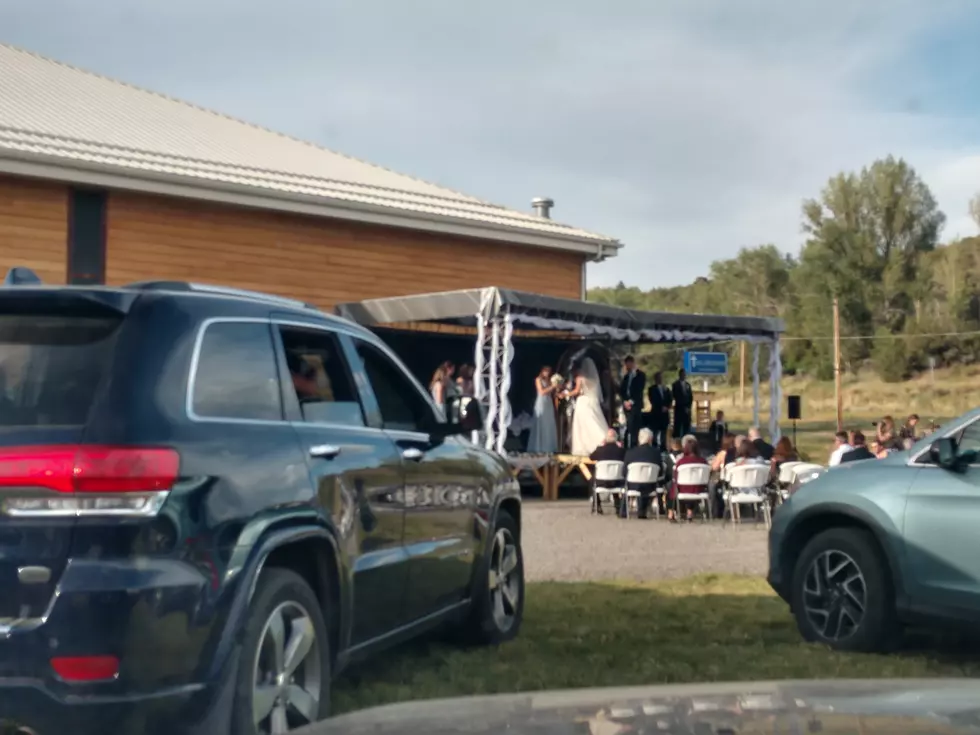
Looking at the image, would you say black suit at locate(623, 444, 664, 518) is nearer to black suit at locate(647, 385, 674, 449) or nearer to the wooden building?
black suit at locate(647, 385, 674, 449)

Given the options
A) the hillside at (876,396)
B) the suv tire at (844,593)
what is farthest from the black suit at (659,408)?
the hillside at (876,396)

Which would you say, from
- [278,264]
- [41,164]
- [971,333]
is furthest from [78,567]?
[971,333]

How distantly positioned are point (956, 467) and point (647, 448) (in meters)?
9.78

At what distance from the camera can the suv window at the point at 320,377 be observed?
16.6 feet

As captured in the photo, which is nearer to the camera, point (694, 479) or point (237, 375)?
point (237, 375)

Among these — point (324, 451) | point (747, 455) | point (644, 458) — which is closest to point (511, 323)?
point (644, 458)

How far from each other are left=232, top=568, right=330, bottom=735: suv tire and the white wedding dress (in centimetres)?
1616

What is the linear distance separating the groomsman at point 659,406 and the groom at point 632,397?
1.00m

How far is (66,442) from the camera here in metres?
3.86

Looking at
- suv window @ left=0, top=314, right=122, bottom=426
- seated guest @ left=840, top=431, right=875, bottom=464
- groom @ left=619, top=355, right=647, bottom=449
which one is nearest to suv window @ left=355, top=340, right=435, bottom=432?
suv window @ left=0, top=314, right=122, bottom=426

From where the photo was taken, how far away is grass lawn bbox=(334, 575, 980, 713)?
6301 mm

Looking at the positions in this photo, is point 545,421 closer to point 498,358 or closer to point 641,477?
point 498,358

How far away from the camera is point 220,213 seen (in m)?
20.1

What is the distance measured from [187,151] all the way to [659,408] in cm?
948
